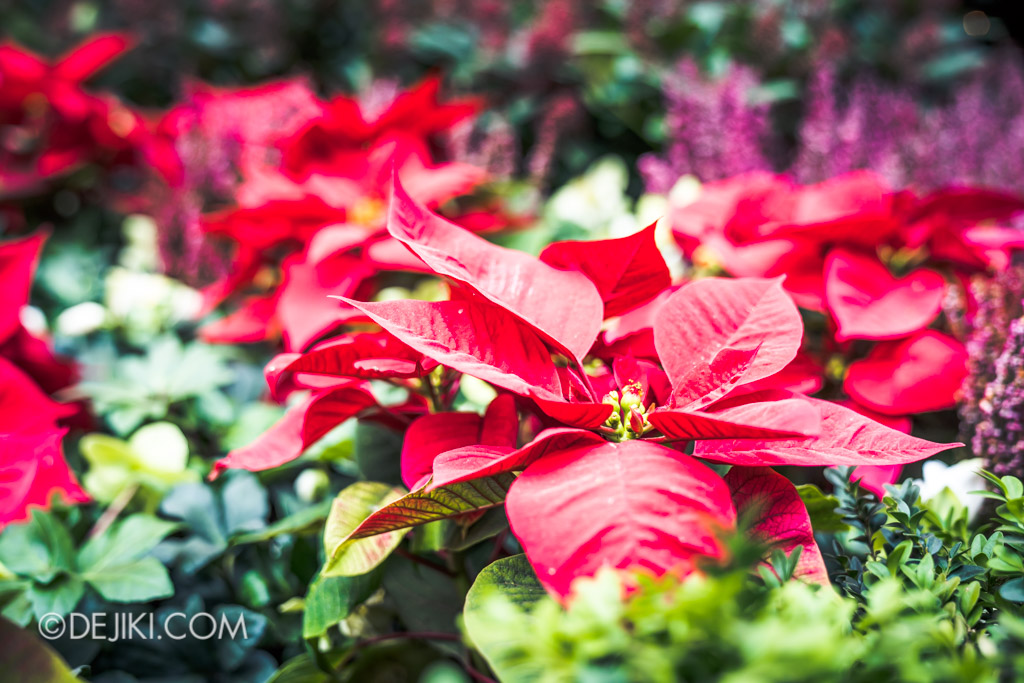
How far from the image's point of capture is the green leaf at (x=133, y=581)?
1.71 feet

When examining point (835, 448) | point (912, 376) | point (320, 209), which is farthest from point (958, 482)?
point (320, 209)

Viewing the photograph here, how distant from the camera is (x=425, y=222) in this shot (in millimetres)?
462

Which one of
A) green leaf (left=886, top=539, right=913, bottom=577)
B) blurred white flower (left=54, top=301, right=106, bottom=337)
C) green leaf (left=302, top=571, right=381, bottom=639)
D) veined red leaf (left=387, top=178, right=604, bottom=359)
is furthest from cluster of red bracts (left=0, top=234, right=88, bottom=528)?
green leaf (left=886, top=539, right=913, bottom=577)

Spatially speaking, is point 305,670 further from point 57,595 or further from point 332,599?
point 57,595

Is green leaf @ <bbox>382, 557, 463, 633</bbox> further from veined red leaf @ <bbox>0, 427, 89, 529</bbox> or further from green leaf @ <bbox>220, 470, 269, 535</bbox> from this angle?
veined red leaf @ <bbox>0, 427, 89, 529</bbox>

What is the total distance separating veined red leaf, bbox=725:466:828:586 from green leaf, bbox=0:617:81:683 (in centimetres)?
39

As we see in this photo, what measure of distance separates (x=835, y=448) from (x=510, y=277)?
0.22 metres

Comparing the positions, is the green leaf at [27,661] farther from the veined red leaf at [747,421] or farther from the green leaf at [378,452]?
the veined red leaf at [747,421]

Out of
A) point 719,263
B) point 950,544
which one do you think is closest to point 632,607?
point 950,544

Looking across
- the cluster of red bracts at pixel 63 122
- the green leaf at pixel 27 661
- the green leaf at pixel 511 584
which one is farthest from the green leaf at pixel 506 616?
the cluster of red bracts at pixel 63 122

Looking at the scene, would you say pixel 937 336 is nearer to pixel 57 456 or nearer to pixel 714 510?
pixel 714 510

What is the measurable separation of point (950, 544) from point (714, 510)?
0.71 feet

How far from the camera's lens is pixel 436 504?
1.31ft

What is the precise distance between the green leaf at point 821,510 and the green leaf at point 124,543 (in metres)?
0.50
